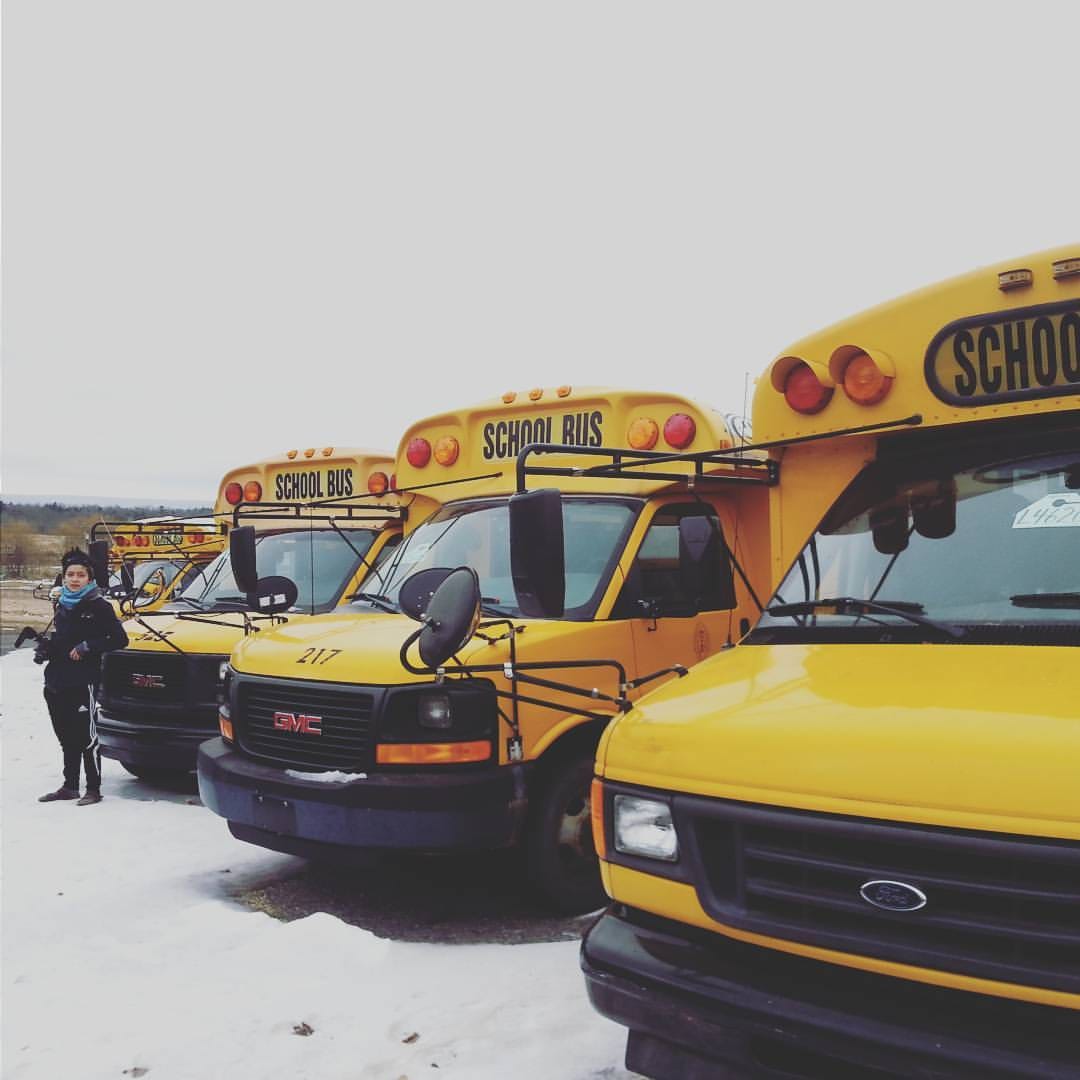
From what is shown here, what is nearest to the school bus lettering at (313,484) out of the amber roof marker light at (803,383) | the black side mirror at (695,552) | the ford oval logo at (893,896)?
the black side mirror at (695,552)

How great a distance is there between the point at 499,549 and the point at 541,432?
961mm

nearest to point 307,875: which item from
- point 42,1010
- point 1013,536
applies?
point 42,1010

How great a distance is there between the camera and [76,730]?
795 centimetres

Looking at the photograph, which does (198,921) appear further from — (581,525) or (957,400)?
(957,400)

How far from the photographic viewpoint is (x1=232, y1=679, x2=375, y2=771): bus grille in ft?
16.2

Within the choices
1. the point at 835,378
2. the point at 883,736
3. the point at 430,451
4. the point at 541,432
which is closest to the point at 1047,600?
the point at 883,736

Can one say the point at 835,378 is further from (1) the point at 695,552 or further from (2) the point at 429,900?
(2) the point at 429,900

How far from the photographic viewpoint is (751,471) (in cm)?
610

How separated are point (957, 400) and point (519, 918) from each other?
10.5 feet

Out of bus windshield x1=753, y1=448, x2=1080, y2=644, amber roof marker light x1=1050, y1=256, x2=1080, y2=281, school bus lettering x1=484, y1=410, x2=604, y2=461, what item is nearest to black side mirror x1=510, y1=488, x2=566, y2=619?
bus windshield x1=753, y1=448, x2=1080, y2=644

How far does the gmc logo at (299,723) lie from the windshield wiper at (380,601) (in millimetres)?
1045

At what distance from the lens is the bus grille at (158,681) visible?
26.4 ft

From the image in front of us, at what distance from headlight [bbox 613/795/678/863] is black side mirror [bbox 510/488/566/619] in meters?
0.91

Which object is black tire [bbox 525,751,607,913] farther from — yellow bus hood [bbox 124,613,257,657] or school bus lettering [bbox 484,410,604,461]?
yellow bus hood [bbox 124,613,257,657]
